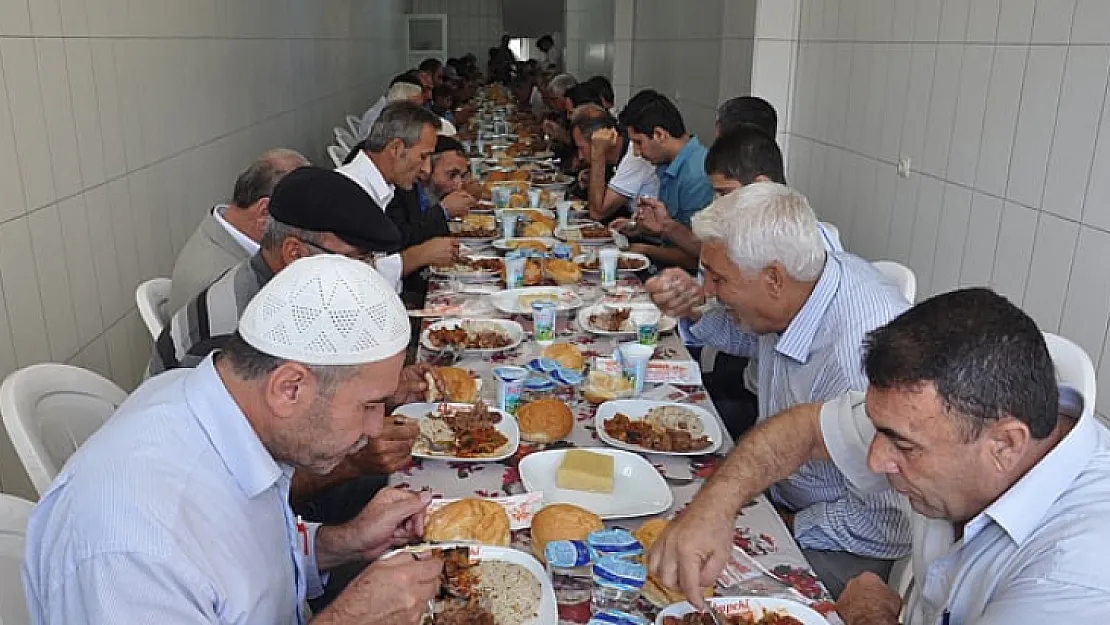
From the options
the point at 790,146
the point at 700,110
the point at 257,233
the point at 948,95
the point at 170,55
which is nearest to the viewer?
the point at 257,233

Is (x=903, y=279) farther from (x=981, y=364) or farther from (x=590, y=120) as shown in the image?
(x=590, y=120)

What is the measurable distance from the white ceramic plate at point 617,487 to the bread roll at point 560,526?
0.10 m

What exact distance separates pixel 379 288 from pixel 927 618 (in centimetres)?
100

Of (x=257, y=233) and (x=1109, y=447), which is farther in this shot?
(x=257, y=233)

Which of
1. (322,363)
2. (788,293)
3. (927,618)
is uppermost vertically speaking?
(322,363)

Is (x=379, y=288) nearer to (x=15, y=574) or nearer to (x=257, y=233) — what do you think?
(x=15, y=574)

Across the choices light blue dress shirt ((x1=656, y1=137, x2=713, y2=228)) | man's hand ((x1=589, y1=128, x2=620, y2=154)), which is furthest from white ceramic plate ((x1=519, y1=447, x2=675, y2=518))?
man's hand ((x1=589, y1=128, x2=620, y2=154))

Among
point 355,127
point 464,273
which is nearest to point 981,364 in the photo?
point 464,273

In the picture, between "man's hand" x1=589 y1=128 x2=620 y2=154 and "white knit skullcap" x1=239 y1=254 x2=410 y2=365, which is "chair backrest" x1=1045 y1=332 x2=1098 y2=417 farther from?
"man's hand" x1=589 y1=128 x2=620 y2=154

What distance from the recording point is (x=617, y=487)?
5.68 feet

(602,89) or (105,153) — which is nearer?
(105,153)

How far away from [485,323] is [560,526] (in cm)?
125

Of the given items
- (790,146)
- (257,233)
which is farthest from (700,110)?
(257,233)

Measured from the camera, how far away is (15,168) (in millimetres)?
2258
